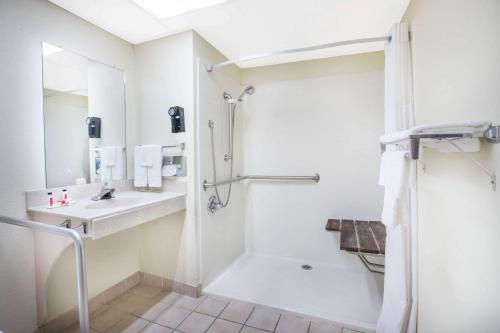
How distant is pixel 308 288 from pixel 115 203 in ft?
6.26

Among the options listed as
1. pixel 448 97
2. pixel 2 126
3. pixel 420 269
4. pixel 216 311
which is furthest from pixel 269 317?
pixel 2 126

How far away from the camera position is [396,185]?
1203 millimetres

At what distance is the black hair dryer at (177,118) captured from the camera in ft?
6.77

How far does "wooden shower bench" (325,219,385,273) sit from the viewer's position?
72.8 inches

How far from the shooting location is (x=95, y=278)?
1977mm

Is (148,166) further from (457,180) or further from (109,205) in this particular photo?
(457,180)

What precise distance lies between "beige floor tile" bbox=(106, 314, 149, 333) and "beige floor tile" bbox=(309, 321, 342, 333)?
4.15 ft

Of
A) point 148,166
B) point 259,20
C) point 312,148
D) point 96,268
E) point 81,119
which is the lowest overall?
point 96,268

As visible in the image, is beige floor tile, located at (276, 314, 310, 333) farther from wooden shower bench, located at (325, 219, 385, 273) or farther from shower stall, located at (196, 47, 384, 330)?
wooden shower bench, located at (325, 219, 385, 273)

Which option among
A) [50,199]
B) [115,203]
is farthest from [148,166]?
[50,199]

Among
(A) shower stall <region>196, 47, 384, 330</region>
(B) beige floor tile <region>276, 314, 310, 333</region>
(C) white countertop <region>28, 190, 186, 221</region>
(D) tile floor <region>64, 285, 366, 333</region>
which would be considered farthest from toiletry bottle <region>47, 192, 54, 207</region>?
(B) beige floor tile <region>276, 314, 310, 333</region>

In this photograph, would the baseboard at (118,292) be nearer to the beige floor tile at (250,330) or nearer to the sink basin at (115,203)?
the beige floor tile at (250,330)

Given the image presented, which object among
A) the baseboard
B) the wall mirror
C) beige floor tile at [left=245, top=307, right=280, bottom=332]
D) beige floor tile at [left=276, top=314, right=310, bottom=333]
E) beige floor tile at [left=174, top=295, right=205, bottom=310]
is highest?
the wall mirror

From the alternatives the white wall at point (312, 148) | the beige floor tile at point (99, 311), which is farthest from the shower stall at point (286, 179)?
the beige floor tile at point (99, 311)
